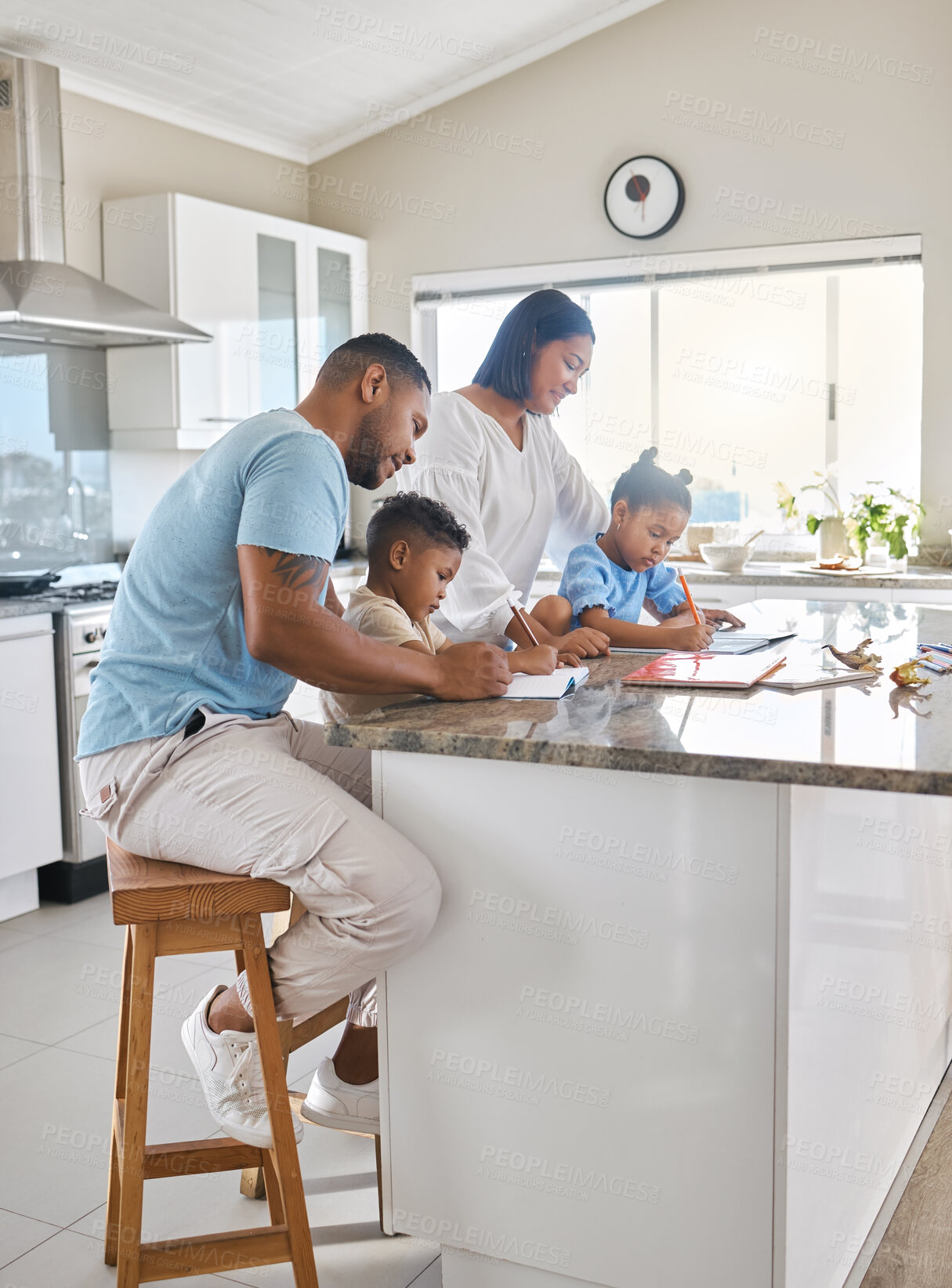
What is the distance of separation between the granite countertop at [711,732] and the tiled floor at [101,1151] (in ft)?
2.80

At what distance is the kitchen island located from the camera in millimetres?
1263

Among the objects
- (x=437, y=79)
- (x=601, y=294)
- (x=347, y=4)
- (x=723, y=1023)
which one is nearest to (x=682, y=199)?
(x=601, y=294)

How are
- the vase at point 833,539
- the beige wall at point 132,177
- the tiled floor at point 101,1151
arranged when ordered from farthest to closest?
the vase at point 833,539, the beige wall at point 132,177, the tiled floor at point 101,1151

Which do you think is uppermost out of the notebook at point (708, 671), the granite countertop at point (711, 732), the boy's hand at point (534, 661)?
the boy's hand at point (534, 661)

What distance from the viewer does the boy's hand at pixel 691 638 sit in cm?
197

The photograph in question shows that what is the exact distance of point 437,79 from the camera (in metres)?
4.55

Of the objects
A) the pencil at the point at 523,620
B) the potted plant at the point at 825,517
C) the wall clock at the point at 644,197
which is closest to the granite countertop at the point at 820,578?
the potted plant at the point at 825,517

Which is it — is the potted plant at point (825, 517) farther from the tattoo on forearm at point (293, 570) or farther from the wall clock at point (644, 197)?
the tattoo on forearm at point (293, 570)

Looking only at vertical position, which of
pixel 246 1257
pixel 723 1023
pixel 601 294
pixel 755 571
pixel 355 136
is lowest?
pixel 246 1257

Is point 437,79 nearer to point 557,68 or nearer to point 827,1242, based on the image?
point 557,68

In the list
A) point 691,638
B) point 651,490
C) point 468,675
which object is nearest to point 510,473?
point 651,490

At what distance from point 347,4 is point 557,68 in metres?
1.05

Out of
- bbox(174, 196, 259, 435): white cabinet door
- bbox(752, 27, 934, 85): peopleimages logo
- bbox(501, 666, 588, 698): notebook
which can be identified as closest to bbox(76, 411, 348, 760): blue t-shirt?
bbox(501, 666, 588, 698): notebook

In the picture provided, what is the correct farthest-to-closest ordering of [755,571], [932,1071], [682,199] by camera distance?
[682,199], [755,571], [932,1071]
